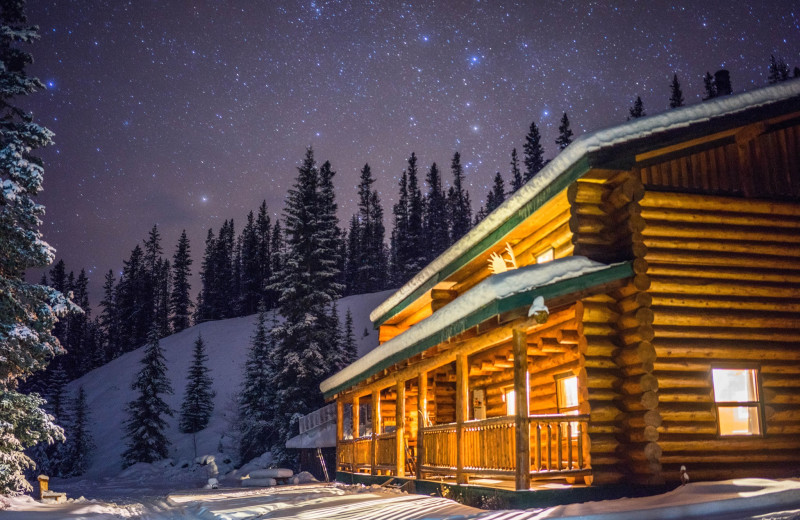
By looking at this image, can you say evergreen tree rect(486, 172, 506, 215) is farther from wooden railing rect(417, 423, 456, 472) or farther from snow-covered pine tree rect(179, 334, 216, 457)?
wooden railing rect(417, 423, 456, 472)

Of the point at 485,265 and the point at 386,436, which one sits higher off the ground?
the point at 485,265

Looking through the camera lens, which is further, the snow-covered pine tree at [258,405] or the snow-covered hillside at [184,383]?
the snow-covered hillside at [184,383]

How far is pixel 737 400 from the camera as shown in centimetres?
1317

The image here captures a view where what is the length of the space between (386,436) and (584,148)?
30.6 ft

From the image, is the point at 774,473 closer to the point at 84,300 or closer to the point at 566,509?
the point at 566,509

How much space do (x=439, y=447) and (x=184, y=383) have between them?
56.2 meters

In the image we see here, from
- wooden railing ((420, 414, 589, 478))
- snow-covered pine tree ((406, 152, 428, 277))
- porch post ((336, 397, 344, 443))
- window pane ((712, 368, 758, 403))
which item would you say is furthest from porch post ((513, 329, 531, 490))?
snow-covered pine tree ((406, 152, 428, 277))

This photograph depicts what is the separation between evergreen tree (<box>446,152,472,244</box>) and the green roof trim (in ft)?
249

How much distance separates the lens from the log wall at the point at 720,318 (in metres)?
10.8

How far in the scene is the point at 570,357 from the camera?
12.6 meters

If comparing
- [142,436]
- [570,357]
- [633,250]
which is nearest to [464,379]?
[570,357]

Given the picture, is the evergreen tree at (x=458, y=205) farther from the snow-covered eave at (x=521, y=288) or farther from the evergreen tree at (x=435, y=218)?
the snow-covered eave at (x=521, y=288)

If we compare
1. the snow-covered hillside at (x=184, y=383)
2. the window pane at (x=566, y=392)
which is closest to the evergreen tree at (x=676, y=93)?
the snow-covered hillside at (x=184, y=383)

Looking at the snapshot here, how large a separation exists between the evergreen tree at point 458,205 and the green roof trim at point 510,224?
249ft
